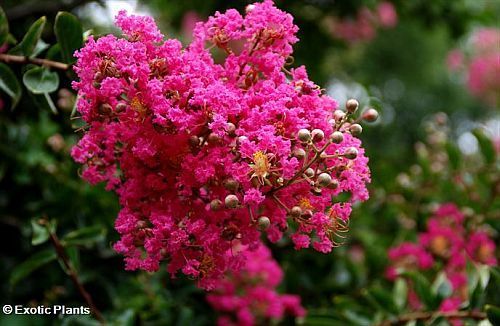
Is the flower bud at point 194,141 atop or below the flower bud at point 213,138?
below

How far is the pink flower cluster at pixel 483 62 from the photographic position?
18.1 feet

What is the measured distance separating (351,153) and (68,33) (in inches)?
30.2

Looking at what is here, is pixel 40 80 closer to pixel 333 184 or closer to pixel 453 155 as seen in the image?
pixel 333 184

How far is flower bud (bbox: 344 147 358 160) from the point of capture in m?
1.04

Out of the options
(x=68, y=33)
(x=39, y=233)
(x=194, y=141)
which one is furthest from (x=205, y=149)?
(x=39, y=233)

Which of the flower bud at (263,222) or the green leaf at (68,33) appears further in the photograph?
the green leaf at (68,33)

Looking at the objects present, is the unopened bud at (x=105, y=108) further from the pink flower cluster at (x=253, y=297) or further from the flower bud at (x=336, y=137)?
the pink flower cluster at (x=253, y=297)

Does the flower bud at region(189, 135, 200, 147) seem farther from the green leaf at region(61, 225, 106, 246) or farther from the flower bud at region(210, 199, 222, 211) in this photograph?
the green leaf at region(61, 225, 106, 246)

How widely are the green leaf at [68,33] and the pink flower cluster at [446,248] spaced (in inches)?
56.7

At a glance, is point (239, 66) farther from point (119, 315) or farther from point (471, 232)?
point (471, 232)

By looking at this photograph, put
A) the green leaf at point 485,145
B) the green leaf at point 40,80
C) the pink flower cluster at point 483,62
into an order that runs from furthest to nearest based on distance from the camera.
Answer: the pink flower cluster at point 483,62 → the green leaf at point 485,145 → the green leaf at point 40,80

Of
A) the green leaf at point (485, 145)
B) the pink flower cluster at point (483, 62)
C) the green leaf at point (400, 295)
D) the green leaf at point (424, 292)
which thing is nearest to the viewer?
the green leaf at point (424, 292)

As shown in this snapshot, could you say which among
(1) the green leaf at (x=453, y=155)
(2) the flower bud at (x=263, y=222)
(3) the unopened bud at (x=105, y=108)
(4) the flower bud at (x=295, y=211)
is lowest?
(1) the green leaf at (x=453, y=155)

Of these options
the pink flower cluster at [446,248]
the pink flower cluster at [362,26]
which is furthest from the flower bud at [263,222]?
the pink flower cluster at [362,26]
